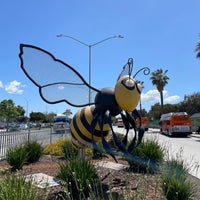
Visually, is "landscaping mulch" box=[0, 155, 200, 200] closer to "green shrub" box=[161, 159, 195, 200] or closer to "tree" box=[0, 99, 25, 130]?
"green shrub" box=[161, 159, 195, 200]

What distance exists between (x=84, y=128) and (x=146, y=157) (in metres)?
2.36

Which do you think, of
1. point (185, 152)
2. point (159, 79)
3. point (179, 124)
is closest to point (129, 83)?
point (185, 152)

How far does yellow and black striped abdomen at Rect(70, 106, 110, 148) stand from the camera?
5945 mm

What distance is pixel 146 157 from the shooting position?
758 cm

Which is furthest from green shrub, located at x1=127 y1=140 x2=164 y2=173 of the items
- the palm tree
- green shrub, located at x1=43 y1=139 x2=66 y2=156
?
the palm tree

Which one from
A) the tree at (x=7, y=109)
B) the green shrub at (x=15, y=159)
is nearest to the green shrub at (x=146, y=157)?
the green shrub at (x=15, y=159)

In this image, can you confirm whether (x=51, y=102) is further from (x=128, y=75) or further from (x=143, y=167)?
(x=143, y=167)

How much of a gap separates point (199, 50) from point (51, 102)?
2463cm

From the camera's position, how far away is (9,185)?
3.34m

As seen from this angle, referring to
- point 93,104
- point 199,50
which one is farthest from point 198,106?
point 93,104

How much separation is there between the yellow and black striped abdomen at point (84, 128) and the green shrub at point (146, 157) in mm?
1479

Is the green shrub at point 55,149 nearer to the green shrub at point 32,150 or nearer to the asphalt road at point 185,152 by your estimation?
the green shrub at point 32,150

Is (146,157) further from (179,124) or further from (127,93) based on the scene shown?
(179,124)

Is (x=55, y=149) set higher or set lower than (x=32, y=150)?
lower
